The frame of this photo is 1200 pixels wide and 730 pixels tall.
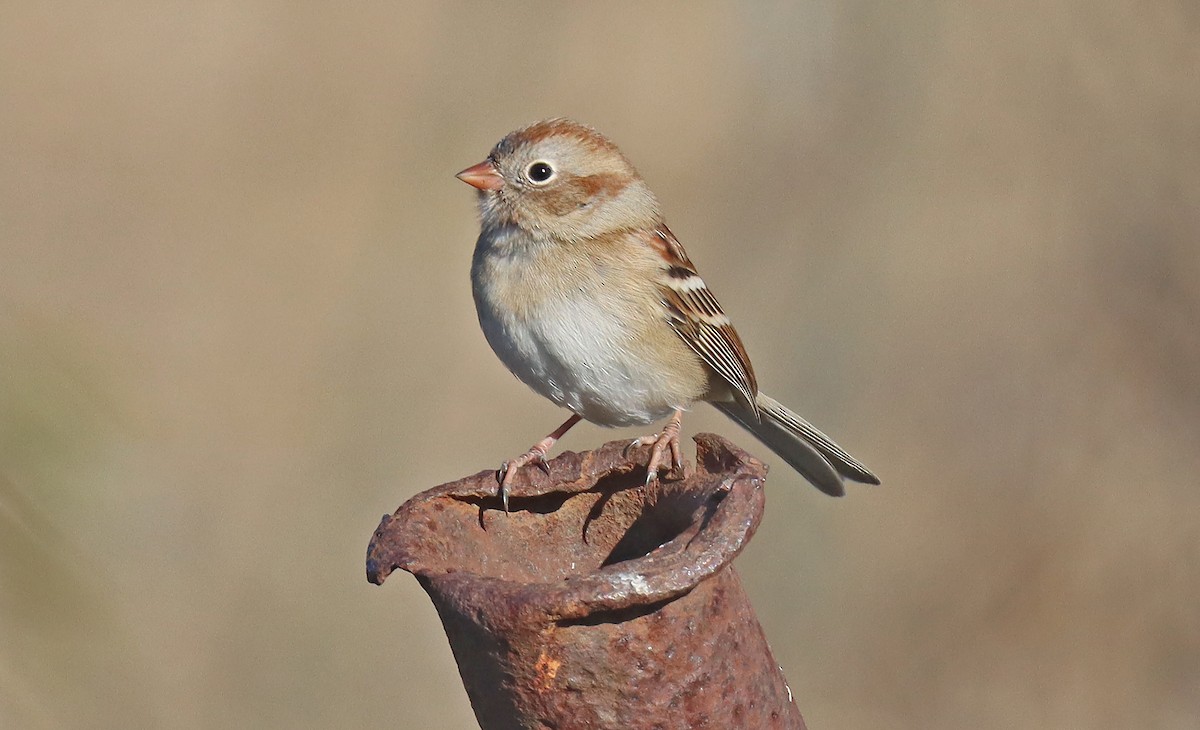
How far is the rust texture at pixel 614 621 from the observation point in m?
1.49

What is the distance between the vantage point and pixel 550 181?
3.32 meters

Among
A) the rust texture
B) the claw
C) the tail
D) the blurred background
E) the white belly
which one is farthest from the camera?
the blurred background

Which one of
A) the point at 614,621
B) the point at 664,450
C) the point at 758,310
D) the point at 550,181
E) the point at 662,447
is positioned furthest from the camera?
the point at 758,310

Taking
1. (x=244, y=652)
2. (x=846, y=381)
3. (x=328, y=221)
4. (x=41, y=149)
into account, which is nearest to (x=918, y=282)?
(x=846, y=381)

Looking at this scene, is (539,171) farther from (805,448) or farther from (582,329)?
(805,448)

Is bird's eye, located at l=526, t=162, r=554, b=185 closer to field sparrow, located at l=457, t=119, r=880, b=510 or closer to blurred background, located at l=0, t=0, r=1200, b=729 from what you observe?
field sparrow, located at l=457, t=119, r=880, b=510

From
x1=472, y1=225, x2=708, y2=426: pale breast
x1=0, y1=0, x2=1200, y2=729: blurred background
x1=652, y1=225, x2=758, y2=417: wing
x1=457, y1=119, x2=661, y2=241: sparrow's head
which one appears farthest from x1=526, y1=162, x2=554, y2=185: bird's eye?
x1=0, y1=0, x2=1200, y2=729: blurred background

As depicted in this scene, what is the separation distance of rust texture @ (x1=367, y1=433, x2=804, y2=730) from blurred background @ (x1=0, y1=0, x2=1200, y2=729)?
269 centimetres

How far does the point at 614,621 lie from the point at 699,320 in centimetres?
186

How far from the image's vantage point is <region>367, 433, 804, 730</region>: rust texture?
1492 mm

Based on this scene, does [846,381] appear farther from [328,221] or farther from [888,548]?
[328,221]

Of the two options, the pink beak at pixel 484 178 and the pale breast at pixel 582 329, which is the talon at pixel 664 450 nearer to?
the pale breast at pixel 582 329

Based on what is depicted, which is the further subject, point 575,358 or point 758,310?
point 758,310

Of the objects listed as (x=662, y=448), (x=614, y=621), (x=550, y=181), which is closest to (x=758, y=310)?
(x=550, y=181)
